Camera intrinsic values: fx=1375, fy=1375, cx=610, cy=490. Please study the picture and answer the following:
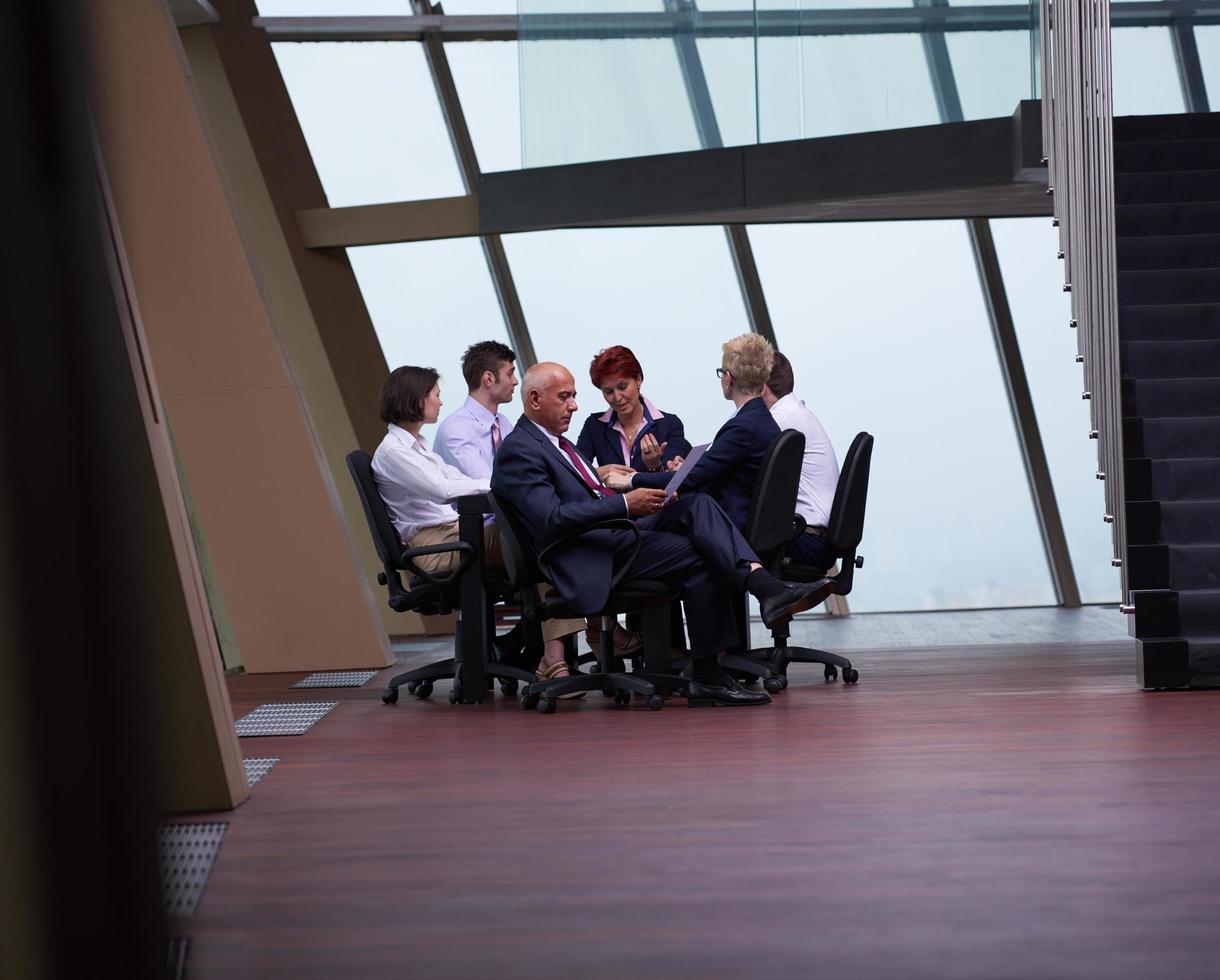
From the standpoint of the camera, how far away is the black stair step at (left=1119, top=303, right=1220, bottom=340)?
18.4 ft

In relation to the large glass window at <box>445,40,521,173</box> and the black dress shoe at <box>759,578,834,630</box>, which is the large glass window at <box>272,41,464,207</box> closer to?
the large glass window at <box>445,40,521,173</box>

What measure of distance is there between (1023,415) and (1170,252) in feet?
9.39

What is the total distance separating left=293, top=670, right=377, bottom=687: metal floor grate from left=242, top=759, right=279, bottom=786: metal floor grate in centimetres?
214

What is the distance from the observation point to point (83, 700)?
3.19 feet

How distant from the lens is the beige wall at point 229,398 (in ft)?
18.8

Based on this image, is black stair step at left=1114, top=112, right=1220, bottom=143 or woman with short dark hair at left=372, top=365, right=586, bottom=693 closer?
woman with short dark hair at left=372, top=365, right=586, bottom=693

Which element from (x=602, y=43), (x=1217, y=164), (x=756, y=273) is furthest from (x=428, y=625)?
(x=1217, y=164)

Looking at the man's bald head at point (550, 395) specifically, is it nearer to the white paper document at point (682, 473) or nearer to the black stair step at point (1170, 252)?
the white paper document at point (682, 473)

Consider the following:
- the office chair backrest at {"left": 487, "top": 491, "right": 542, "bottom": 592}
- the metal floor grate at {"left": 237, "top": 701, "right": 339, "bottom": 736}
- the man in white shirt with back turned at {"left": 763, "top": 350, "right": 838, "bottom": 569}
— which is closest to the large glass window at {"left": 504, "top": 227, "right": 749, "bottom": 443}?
the man in white shirt with back turned at {"left": 763, "top": 350, "right": 838, "bottom": 569}

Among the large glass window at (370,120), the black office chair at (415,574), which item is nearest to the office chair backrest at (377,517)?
the black office chair at (415,574)

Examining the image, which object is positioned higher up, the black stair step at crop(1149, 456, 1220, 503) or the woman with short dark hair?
the woman with short dark hair

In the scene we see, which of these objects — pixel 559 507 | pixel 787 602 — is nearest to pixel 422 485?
pixel 559 507

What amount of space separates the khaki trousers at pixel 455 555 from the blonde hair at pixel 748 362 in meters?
1.04

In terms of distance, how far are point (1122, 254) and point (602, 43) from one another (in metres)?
3.27
